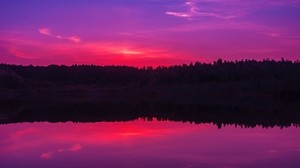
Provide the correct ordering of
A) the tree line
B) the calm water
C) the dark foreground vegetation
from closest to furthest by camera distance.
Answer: the calm water, the dark foreground vegetation, the tree line

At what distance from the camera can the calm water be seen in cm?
1062

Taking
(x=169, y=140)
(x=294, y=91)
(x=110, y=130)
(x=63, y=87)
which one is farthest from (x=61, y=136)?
(x=63, y=87)

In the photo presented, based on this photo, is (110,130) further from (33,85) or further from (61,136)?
(33,85)

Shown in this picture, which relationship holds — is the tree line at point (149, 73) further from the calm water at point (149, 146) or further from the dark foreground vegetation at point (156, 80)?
the calm water at point (149, 146)

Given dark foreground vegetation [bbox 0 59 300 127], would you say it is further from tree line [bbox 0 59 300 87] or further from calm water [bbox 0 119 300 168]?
calm water [bbox 0 119 300 168]

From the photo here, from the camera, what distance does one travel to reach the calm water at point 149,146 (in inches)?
418

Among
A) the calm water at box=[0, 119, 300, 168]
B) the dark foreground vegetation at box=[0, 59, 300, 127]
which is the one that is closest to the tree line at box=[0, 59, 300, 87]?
the dark foreground vegetation at box=[0, 59, 300, 127]

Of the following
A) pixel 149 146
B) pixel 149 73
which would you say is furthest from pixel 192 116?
pixel 149 73

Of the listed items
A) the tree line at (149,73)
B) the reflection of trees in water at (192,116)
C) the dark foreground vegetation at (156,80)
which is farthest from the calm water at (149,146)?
the tree line at (149,73)

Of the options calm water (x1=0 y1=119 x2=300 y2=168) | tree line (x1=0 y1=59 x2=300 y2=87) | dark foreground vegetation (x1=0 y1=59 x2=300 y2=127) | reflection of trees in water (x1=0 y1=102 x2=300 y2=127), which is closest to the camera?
calm water (x1=0 y1=119 x2=300 y2=168)

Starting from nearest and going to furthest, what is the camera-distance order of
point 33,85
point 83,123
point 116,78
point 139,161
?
1. point 139,161
2. point 83,123
3. point 33,85
4. point 116,78

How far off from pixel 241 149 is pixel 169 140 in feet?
9.35

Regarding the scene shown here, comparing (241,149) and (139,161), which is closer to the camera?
(139,161)

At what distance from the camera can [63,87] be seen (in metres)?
90.3
